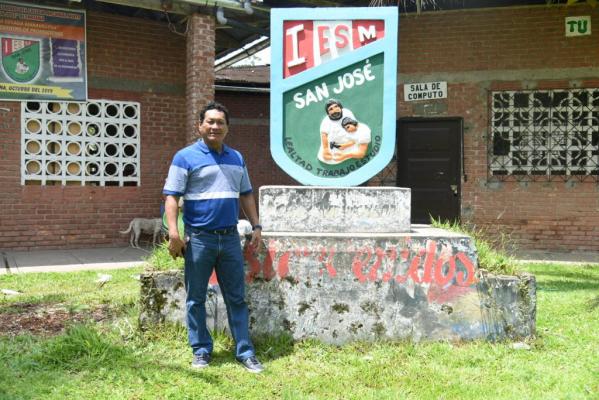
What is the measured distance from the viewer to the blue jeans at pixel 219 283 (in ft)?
12.5

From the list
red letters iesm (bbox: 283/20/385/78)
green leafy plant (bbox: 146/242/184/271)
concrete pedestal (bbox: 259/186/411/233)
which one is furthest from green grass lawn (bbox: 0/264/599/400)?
red letters iesm (bbox: 283/20/385/78)

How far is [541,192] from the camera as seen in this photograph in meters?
9.59

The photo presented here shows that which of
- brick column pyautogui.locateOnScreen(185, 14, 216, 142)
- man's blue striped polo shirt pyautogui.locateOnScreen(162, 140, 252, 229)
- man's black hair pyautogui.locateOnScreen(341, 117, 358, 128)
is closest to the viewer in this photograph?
man's blue striped polo shirt pyautogui.locateOnScreen(162, 140, 252, 229)

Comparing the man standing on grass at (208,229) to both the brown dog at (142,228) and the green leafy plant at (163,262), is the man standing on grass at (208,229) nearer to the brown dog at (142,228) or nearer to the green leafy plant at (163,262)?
the green leafy plant at (163,262)

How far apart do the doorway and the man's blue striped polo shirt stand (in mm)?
6736

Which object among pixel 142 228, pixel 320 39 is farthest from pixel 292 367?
pixel 142 228

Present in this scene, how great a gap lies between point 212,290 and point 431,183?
658 centimetres

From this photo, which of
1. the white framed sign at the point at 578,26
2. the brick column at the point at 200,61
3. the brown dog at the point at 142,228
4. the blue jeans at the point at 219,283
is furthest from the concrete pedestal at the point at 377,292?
the white framed sign at the point at 578,26

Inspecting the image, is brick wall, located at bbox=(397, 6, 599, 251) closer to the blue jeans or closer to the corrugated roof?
the corrugated roof

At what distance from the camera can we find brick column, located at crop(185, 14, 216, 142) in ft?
28.4

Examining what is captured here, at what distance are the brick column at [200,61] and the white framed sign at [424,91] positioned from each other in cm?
345

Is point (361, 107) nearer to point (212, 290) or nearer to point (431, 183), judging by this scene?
point (212, 290)

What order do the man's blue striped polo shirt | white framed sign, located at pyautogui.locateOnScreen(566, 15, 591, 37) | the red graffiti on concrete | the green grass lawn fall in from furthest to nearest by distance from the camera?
white framed sign, located at pyautogui.locateOnScreen(566, 15, 591, 37), the red graffiti on concrete, the man's blue striped polo shirt, the green grass lawn

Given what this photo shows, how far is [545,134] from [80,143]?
7526 millimetres
